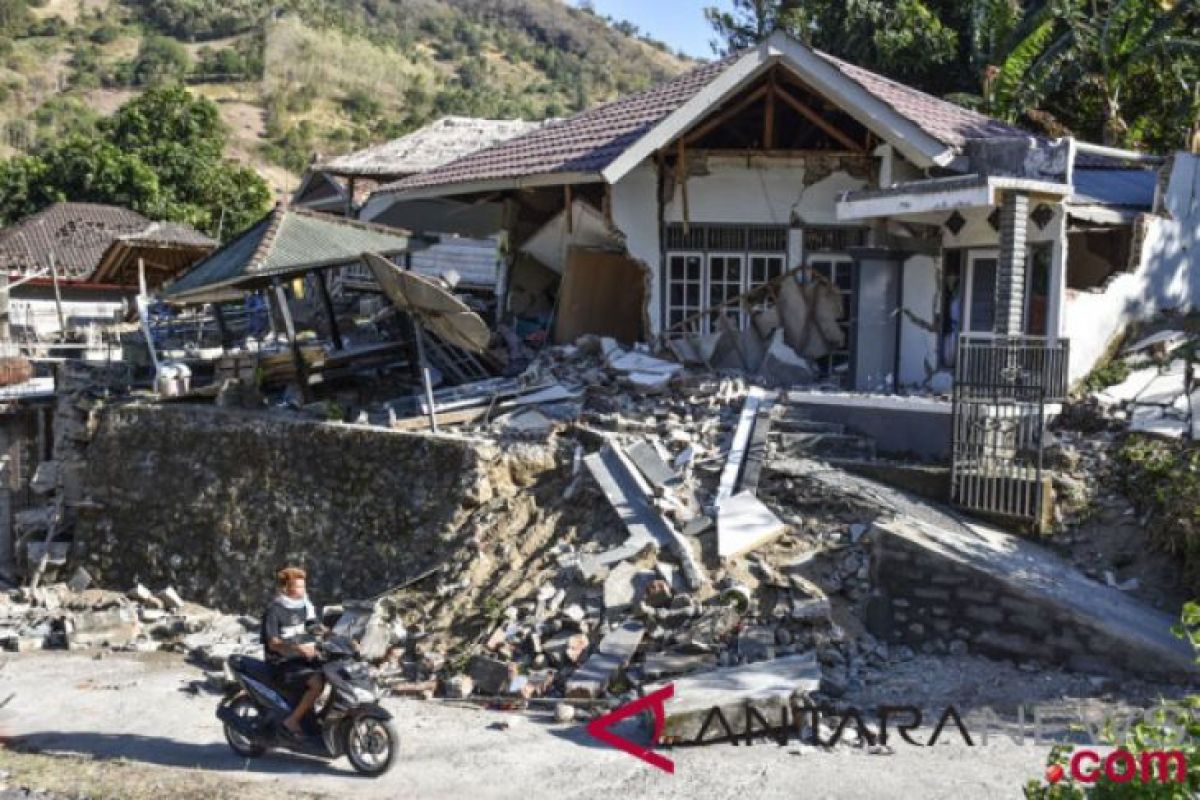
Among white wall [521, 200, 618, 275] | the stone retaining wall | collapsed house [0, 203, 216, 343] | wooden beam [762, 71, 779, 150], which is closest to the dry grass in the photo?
the stone retaining wall

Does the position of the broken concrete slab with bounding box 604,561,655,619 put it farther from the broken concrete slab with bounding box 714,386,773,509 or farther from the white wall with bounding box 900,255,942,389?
the white wall with bounding box 900,255,942,389

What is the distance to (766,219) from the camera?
16031mm

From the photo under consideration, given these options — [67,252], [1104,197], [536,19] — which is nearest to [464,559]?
[1104,197]

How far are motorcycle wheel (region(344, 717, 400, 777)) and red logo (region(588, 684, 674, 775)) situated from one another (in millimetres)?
1501

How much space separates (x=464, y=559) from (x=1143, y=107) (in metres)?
19.1

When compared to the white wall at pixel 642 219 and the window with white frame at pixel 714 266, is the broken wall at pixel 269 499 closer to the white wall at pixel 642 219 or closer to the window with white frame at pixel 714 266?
the white wall at pixel 642 219

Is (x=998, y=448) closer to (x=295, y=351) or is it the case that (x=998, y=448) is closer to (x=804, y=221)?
(x=804, y=221)

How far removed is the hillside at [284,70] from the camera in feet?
196

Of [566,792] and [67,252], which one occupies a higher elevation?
[67,252]

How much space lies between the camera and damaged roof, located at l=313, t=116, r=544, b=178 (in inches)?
1000

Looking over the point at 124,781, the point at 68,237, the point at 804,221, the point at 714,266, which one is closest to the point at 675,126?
the point at 714,266

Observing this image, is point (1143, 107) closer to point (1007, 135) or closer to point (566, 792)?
point (1007, 135)

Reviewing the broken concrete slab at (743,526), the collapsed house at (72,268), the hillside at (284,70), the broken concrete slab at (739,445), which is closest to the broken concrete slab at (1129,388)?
the broken concrete slab at (739,445)

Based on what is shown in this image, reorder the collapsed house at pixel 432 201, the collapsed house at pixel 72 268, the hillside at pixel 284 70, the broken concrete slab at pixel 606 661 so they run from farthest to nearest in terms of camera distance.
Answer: the hillside at pixel 284 70 < the collapsed house at pixel 72 268 < the collapsed house at pixel 432 201 < the broken concrete slab at pixel 606 661
